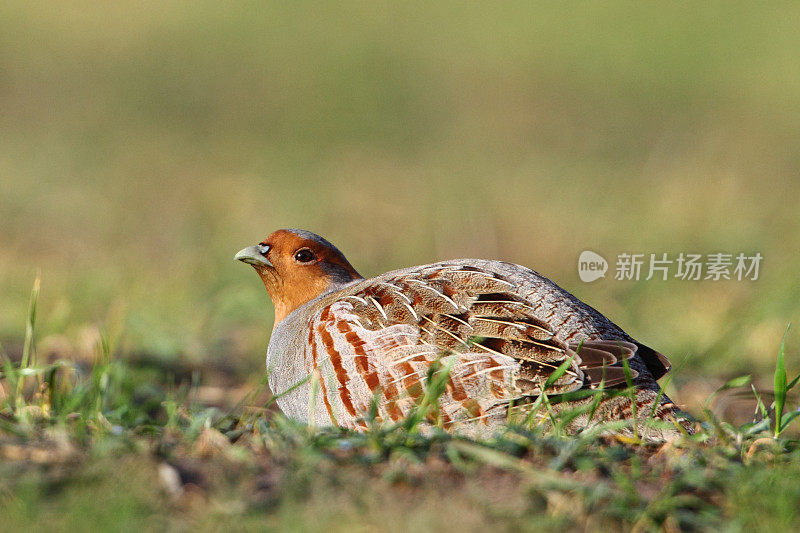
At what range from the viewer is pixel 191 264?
798 cm

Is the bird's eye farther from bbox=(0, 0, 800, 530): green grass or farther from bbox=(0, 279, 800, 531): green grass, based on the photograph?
bbox=(0, 279, 800, 531): green grass

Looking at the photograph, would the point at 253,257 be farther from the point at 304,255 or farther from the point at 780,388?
the point at 780,388

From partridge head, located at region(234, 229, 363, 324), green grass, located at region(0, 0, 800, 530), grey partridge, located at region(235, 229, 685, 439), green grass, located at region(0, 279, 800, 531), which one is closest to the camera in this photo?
green grass, located at region(0, 279, 800, 531)

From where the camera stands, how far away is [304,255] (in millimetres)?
4742

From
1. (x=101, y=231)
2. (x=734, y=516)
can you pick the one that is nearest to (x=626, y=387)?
(x=734, y=516)

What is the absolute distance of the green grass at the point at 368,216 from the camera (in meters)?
2.67

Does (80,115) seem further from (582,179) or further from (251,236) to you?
(582,179)

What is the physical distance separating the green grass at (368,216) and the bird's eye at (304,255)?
3.02ft

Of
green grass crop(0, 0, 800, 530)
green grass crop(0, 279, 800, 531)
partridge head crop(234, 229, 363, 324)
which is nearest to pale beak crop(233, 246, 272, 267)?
partridge head crop(234, 229, 363, 324)

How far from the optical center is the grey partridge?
3.60m

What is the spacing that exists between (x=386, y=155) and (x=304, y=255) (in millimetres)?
8860

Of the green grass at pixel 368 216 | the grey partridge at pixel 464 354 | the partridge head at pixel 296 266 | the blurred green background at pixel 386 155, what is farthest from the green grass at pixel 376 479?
the partridge head at pixel 296 266

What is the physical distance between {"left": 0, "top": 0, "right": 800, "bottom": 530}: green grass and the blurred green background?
54mm

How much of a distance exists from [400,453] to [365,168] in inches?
390
